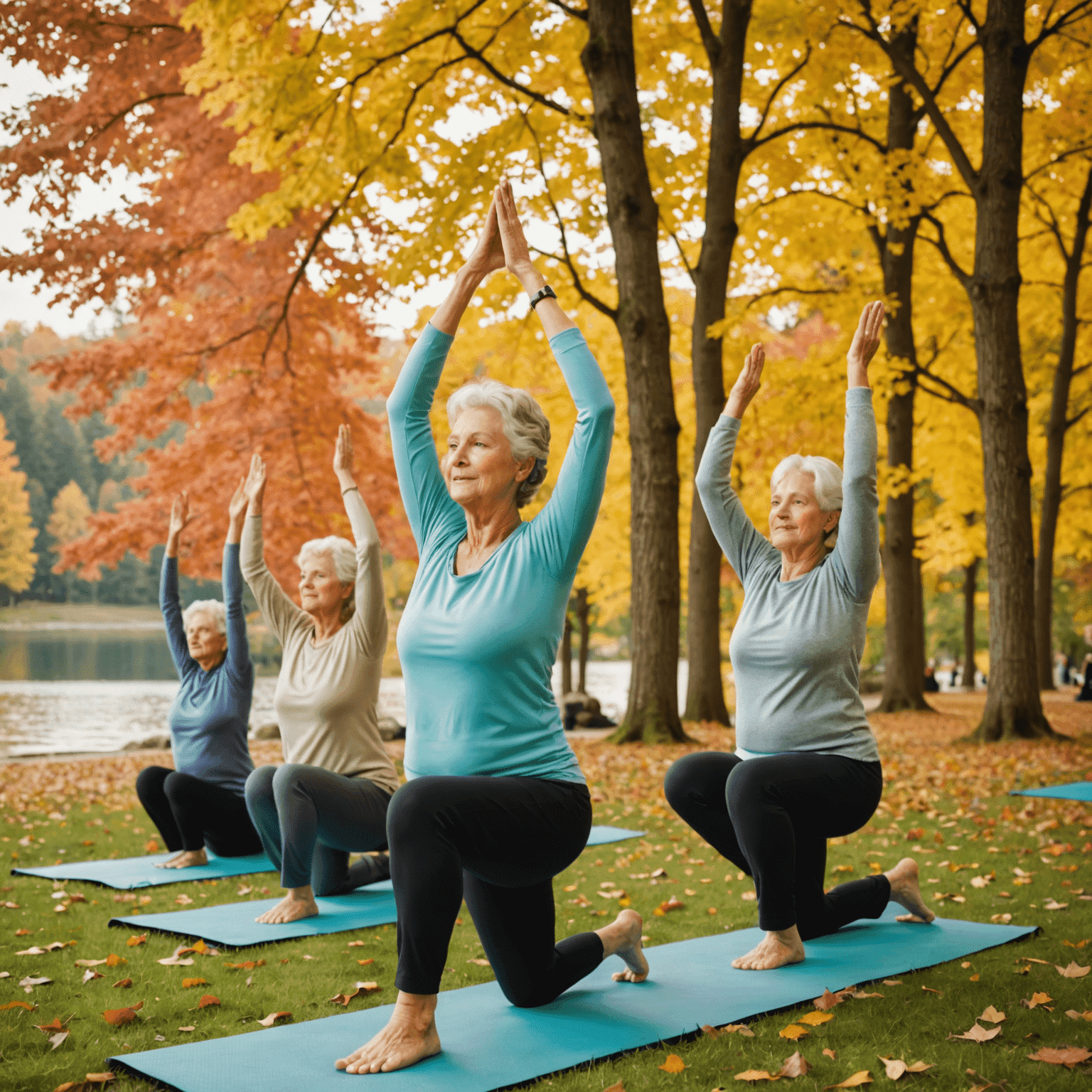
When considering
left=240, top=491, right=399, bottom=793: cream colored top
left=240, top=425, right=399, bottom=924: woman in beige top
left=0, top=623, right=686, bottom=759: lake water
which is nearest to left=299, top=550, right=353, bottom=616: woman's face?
left=240, top=425, right=399, bottom=924: woman in beige top

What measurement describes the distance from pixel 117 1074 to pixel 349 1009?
818mm

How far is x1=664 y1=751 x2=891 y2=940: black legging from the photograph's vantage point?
3762 mm

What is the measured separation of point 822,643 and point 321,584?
2285 mm

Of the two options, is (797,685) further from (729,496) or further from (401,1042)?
(401,1042)

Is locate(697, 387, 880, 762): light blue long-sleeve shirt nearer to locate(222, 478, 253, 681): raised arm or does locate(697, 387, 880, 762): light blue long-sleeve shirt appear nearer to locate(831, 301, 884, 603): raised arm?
locate(831, 301, 884, 603): raised arm

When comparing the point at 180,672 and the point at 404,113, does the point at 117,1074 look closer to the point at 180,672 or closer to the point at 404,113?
the point at 180,672

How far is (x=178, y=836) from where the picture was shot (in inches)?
249

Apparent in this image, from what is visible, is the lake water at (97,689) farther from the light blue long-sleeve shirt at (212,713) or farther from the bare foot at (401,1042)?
the light blue long-sleeve shirt at (212,713)

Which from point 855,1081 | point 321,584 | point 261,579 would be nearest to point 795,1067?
point 855,1081

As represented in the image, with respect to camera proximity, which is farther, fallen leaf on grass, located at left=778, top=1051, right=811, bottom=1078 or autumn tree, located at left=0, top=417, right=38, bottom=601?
autumn tree, located at left=0, top=417, right=38, bottom=601

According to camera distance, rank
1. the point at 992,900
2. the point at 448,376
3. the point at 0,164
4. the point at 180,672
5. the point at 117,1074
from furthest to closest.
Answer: the point at 448,376, the point at 0,164, the point at 180,672, the point at 992,900, the point at 117,1074

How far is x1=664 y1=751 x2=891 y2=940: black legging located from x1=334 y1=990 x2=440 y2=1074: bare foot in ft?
4.23

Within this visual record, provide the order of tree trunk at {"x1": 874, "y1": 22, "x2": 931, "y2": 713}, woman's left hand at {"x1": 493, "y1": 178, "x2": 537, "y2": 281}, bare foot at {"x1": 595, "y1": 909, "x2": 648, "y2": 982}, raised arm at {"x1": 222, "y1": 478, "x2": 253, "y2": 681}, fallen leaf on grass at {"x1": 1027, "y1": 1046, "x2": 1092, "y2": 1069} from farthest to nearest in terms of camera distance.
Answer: tree trunk at {"x1": 874, "y1": 22, "x2": 931, "y2": 713}, raised arm at {"x1": 222, "y1": 478, "x2": 253, "y2": 681}, bare foot at {"x1": 595, "y1": 909, "x2": 648, "y2": 982}, woman's left hand at {"x1": 493, "y1": 178, "x2": 537, "y2": 281}, fallen leaf on grass at {"x1": 1027, "y1": 1046, "x2": 1092, "y2": 1069}

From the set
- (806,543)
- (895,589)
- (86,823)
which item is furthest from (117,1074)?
(895,589)
